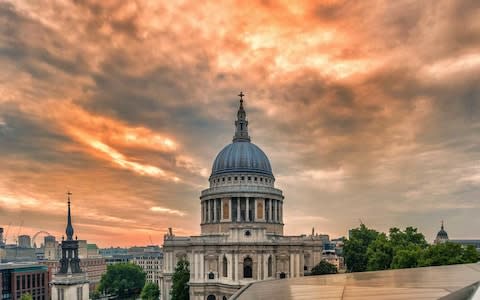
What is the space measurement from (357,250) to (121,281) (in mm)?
79840

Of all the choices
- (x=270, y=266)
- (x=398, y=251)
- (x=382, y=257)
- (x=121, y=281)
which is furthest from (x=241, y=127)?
(x=121, y=281)

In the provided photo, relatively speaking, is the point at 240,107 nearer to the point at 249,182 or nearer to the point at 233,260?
the point at 249,182

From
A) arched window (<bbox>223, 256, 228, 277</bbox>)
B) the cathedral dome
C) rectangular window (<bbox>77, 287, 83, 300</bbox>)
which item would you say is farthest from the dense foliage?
rectangular window (<bbox>77, 287, 83, 300</bbox>)

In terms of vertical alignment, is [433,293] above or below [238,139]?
below

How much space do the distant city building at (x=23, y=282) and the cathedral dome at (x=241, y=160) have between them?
183ft

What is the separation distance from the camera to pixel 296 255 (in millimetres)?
90438

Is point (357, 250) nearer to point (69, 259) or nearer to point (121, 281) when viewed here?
point (69, 259)

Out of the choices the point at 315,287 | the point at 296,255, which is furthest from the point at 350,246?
the point at 315,287

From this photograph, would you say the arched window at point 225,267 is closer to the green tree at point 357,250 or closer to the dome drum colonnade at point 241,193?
the dome drum colonnade at point 241,193

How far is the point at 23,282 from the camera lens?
4582 inches

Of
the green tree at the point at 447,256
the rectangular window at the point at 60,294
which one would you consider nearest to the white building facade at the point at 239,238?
the rectangular window at the point at 60,294

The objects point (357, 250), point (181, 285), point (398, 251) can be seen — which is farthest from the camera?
point (357, 250)

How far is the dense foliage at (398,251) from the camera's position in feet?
181

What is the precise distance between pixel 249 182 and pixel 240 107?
2223 centimetres
